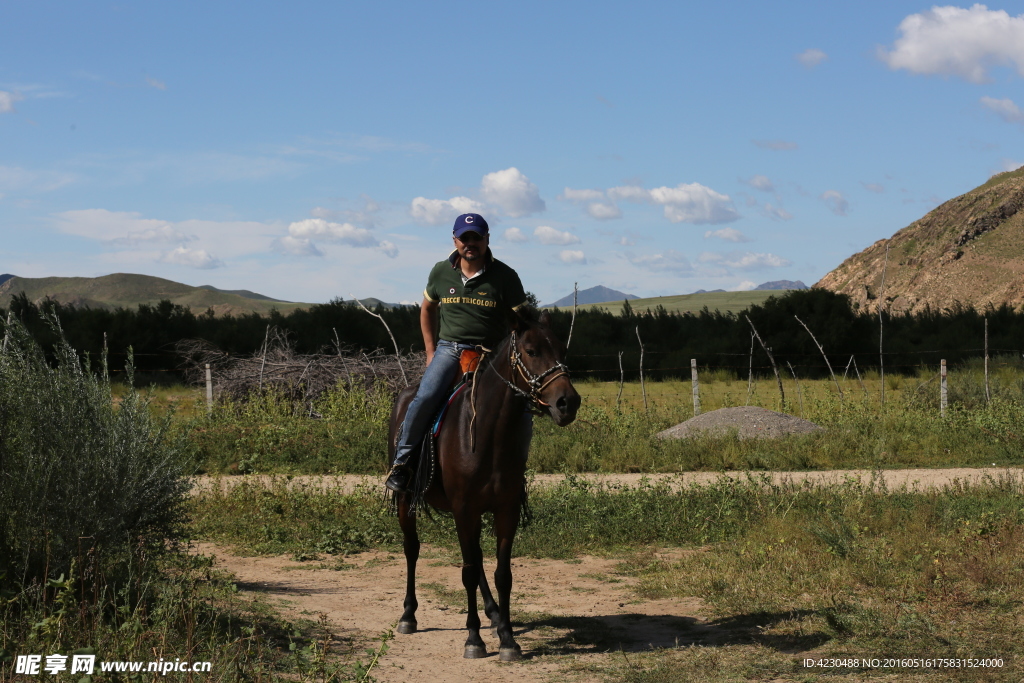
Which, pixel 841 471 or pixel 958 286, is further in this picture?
pixel 958 286

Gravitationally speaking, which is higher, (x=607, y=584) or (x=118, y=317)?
(x=118, y=317)

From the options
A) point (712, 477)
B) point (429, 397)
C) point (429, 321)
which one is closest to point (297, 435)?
point (712, 477)

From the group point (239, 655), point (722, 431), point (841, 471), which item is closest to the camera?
point (239, 655)

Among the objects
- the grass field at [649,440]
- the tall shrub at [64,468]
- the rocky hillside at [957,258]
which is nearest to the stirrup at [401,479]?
the tall shrub at [64,468]

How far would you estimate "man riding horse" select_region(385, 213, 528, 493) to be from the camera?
245 inches

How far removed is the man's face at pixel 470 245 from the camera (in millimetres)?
6219

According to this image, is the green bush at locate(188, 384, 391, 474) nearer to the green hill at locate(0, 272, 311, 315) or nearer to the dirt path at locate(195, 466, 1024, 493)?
the dirt path at locate(195, 466, 1024, 493)

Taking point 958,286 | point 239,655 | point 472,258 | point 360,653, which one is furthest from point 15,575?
point 958,286

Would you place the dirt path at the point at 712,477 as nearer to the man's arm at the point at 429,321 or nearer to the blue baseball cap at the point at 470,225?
the man's arm at the point at 429,321

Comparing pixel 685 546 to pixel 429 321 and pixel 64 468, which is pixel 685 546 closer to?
pixel 429 321

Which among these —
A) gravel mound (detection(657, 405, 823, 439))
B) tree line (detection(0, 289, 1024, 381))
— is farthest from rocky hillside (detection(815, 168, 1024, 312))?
gravel mound (detection(657, 405, 823, 439))

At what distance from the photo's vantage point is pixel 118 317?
3441 cm

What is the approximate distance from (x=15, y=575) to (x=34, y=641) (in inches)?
46.3

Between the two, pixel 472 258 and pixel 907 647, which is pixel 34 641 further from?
pixel 907 647
